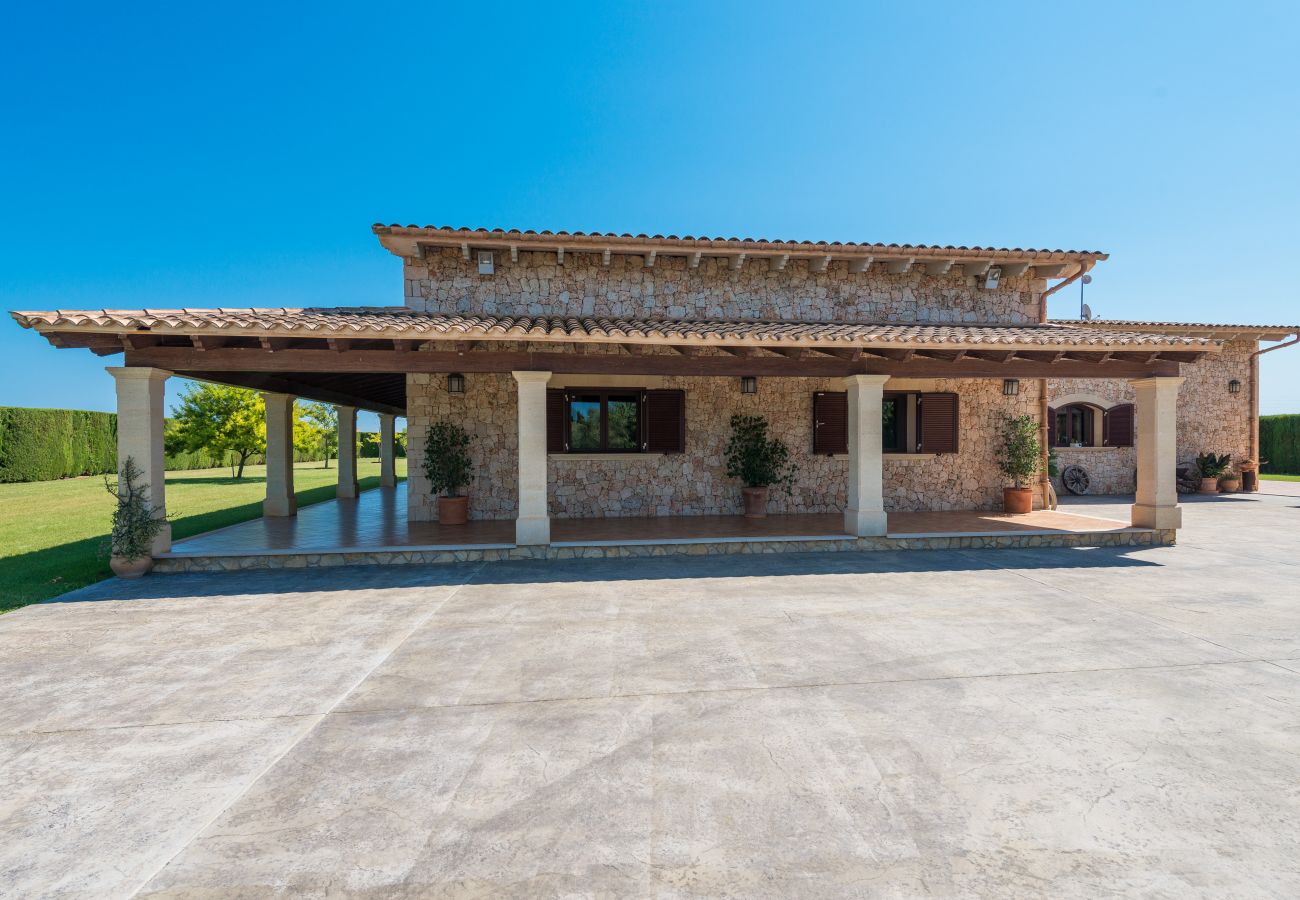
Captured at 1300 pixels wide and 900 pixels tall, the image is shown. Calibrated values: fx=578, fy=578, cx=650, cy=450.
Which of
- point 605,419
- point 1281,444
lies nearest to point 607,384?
point 605,419

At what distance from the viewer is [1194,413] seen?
16.7 meters

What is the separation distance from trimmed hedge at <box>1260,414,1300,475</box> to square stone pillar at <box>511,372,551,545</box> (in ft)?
99.2

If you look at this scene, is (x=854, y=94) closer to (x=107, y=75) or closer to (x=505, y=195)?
(x=505, y=195)

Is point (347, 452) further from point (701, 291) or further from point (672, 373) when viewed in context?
point (672, 373)

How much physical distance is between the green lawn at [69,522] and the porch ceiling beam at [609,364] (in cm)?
293

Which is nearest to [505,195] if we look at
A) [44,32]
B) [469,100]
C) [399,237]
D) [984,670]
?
[469,100]

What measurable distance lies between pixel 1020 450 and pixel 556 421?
9548 mm

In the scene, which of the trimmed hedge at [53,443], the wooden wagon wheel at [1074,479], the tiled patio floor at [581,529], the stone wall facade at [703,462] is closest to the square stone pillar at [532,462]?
the tiled patio floor at [581,529]

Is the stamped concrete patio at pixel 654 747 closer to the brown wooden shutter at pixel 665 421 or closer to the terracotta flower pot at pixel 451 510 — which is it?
the terracotta flower pot at pixel 451 510

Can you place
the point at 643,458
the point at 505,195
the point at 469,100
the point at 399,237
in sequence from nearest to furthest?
the point at 399,237 → the point at 643,458 → the point at 469,100 → the point at 505,195

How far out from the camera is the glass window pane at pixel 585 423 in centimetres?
1138

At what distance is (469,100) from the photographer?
14.4m

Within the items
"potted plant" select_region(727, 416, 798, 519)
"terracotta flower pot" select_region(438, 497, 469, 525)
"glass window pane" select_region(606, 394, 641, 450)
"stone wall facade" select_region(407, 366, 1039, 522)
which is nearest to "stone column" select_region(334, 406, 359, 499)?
"stone wall facade" select_region(407, 366, 1039, 522)

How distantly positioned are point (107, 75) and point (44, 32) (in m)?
4.33
